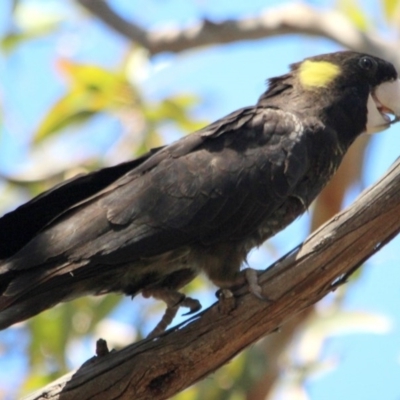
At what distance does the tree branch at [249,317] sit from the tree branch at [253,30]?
7.85ft

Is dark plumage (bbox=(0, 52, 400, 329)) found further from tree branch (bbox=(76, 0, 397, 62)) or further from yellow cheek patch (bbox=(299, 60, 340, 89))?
tree branch (bbox=(76, 0, 397, 62))

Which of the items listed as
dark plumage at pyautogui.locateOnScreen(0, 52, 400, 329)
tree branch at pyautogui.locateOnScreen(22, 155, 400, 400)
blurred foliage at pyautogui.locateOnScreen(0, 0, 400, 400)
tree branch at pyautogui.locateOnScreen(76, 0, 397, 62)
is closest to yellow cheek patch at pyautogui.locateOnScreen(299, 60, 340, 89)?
dark plumage at pyautogui.locateOnScreen(0, 52, 400, 329)

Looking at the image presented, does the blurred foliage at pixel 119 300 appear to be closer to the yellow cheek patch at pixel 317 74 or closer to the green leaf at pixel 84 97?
the green leaf at pixel 84 97

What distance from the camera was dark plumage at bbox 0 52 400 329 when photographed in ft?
11.9

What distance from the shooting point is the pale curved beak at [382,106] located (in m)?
4.42

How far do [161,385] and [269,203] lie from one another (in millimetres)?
930

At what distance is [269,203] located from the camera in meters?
3.94

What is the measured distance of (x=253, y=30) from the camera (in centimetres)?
577

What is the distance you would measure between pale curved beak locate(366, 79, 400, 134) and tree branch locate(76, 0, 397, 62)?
1.23m

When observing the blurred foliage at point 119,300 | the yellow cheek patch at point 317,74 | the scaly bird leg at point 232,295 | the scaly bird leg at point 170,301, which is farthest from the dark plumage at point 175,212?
the blurred foliage at point 119,300

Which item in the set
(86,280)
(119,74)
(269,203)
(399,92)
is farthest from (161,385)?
(119,74)

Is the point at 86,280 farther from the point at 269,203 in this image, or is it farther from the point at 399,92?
the point at 399,92

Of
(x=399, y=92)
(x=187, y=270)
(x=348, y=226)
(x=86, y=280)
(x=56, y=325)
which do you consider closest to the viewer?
(x=348, y=226)

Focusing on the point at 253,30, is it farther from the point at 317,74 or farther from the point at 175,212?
the point at 175,212
